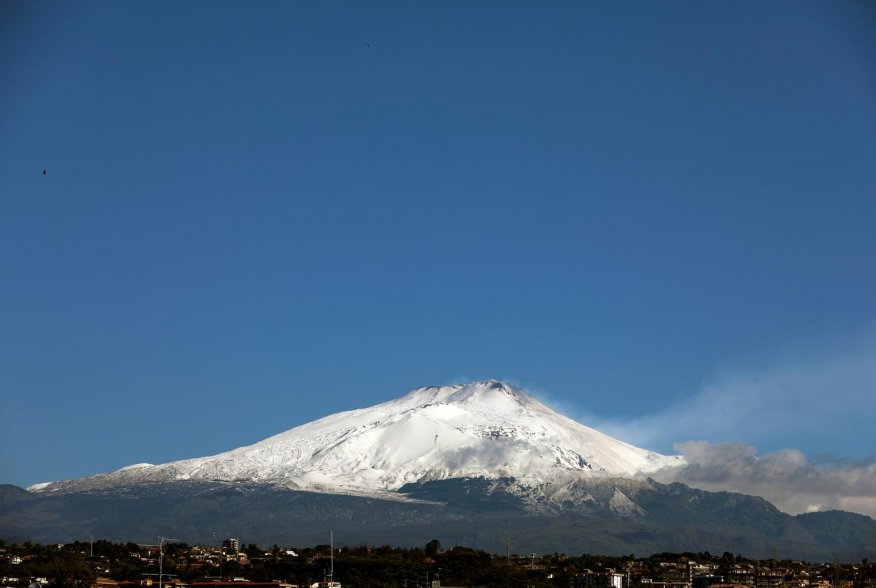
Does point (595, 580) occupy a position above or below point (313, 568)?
below

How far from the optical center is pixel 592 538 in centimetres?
19925

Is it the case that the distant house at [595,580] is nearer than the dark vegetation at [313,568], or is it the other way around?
the dark vegetation at [313,568]

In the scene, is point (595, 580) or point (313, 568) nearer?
point (313, 568)

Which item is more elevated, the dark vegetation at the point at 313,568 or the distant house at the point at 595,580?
the dark vegetation at the point at 313,568

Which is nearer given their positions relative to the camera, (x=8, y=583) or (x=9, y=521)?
(x=8, y=583)

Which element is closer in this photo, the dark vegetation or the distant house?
the dark vegetation

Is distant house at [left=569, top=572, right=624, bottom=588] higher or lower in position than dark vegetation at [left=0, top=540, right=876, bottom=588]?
lower

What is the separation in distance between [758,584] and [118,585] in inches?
1978

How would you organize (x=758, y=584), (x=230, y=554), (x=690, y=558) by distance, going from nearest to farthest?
(x=758, y=584) → (x=230, y=554) → (x=690, y=558)

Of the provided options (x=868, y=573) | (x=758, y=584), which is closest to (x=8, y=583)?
(x=758, y=584)

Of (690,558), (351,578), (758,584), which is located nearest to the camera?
(351,578)

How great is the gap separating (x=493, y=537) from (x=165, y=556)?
8346 cm

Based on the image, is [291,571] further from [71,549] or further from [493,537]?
[493,537]

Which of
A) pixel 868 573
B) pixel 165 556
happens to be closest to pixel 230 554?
pixel 165 556
